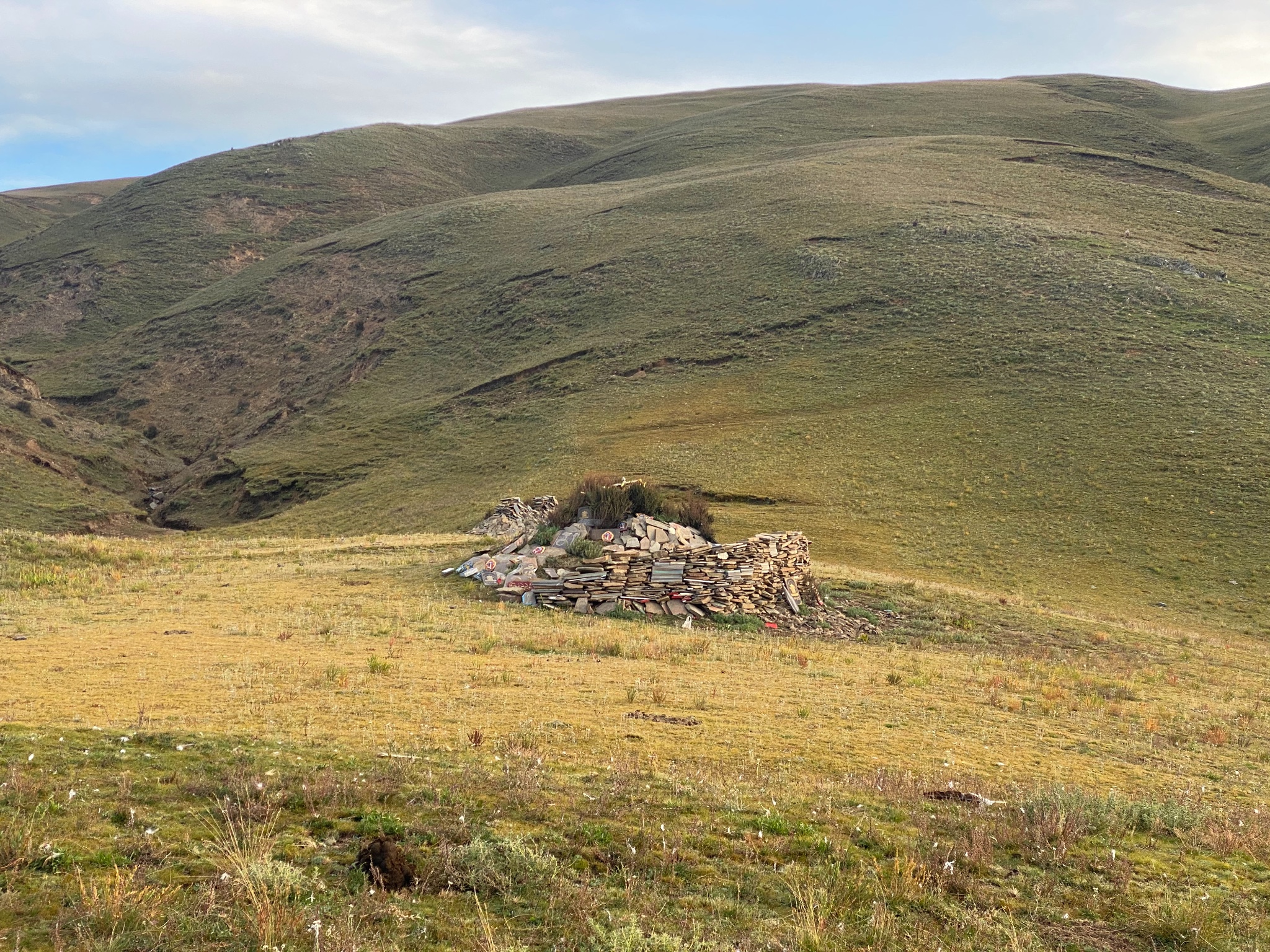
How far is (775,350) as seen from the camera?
54531 millimetres

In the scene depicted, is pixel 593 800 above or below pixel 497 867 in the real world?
below

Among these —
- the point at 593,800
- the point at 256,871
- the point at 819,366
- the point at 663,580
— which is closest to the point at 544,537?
the point at 663,580

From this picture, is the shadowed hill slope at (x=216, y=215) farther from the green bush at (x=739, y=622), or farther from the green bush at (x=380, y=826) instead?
the green bush at (x=380, y=826)

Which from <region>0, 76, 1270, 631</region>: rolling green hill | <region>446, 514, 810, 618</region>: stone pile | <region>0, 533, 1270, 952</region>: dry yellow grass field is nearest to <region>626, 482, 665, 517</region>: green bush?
<region>446, 514, 810, 618</region>: stone pile

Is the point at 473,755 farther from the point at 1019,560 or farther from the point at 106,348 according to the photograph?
the point at 106,348

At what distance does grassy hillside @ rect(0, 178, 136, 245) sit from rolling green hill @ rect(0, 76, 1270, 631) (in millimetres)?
26668

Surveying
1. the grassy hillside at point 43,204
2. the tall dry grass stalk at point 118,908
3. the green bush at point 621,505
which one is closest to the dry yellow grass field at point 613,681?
the tall dry grass stalk at point 118,908

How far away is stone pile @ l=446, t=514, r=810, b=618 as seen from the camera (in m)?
20.4

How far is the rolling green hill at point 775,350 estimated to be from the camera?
1417 inches

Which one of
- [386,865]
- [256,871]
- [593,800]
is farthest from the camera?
[593,800]

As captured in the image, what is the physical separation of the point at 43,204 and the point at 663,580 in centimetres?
18373

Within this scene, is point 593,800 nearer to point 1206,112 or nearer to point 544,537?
point 544,537

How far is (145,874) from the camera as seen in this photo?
17.9 feet

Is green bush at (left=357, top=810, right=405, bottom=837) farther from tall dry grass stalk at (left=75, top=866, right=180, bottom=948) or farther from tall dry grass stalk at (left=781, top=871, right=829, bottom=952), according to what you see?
tall dry grass stalk at (left=781, top=871, right=829, bottom=952)
